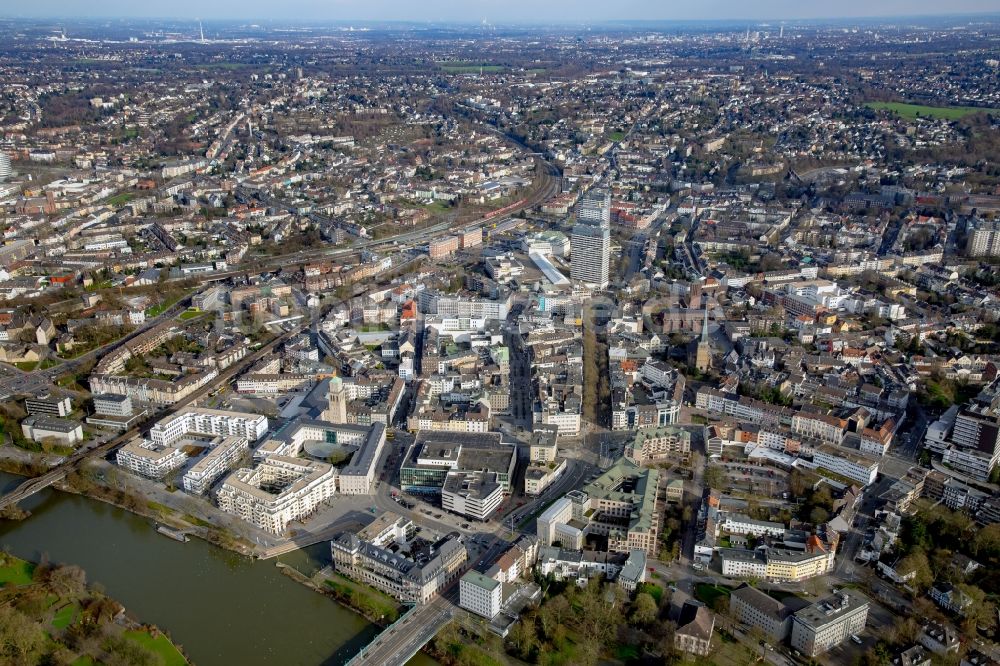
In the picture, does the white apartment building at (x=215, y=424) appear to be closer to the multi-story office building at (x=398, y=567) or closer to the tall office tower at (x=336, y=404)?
the tall office tower at (x=336, y=404)

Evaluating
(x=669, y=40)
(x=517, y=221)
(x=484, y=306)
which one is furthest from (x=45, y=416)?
(x=669, y=40)

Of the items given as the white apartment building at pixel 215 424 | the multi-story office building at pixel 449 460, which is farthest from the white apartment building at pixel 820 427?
the white apartment building at pixel 215 424

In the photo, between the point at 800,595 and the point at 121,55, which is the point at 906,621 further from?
the point at 121,55

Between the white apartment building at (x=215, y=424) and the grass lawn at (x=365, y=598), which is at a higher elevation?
the white apartment building at (x=215, y=424)

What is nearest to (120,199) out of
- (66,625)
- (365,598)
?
(66,625)

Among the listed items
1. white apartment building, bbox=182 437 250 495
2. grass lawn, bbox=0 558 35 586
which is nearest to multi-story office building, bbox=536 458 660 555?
white apartment building, bbox=182 437 250 495

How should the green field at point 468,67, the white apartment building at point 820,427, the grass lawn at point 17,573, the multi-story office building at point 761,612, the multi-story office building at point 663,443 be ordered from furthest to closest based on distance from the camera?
the green field at point 468,67 < the white apartment building at point 820,427 < the multi-story office building at point 663,443 < the grass lawn at point 17,573 < the multi-story office building at point 761,612

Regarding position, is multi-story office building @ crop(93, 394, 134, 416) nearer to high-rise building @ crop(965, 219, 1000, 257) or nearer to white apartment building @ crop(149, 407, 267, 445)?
white apartment building @ crop(149, 407, 267, 445)

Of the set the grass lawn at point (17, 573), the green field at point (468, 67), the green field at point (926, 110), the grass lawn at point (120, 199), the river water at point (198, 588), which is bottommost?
the river water at point (198, 588)
